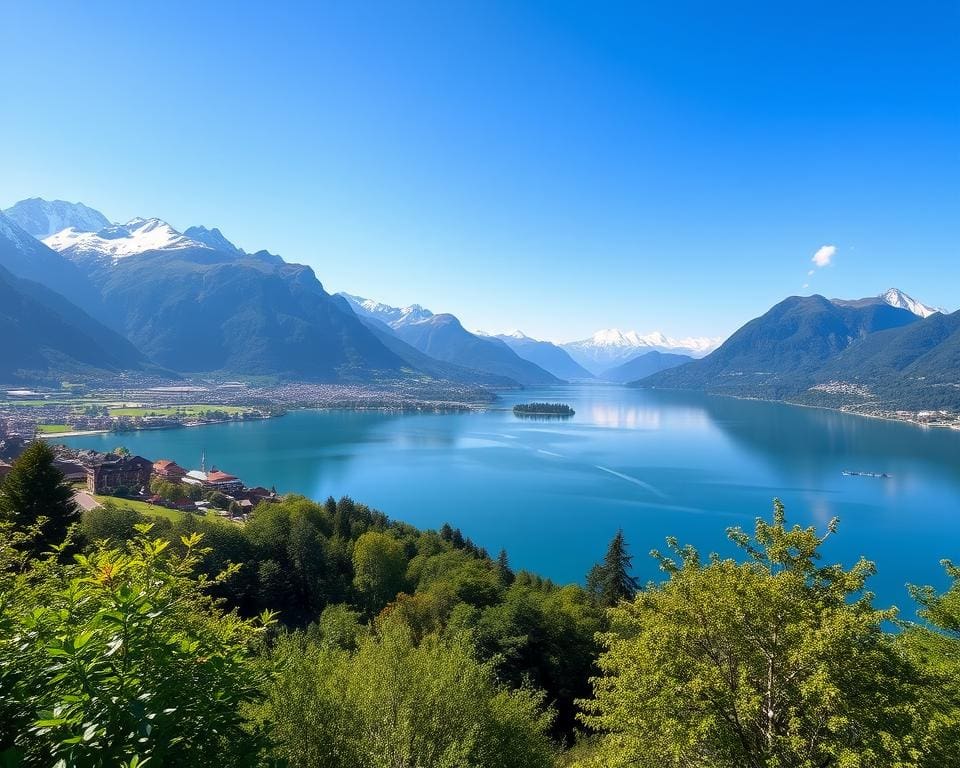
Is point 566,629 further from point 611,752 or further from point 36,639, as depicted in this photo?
point 36,639

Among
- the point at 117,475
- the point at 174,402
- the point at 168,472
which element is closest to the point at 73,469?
the point at 117,475

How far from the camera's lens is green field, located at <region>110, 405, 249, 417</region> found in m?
93.6

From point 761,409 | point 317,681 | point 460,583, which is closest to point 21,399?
point 460,583

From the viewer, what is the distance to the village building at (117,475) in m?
33.2

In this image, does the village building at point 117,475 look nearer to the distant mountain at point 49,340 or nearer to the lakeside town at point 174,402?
the lakeside town at point 174,402

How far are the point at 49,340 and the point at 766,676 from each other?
181606mm

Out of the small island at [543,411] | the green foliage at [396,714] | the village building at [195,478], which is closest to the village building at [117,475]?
the village building at [195,478]

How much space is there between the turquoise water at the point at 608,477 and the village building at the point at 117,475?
12954 mm

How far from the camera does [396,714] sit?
238 inches

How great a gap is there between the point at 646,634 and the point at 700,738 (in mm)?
868

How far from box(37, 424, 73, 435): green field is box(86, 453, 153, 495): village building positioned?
39.8m

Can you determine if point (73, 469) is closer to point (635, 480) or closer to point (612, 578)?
point (612, 578)

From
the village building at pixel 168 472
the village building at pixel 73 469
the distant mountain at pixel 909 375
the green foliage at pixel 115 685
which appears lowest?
the village building at pixel 168 472

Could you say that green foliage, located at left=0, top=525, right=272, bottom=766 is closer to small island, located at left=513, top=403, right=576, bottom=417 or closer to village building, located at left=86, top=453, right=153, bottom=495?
village building, located at left=86, top=453, right=153, bottom=495
